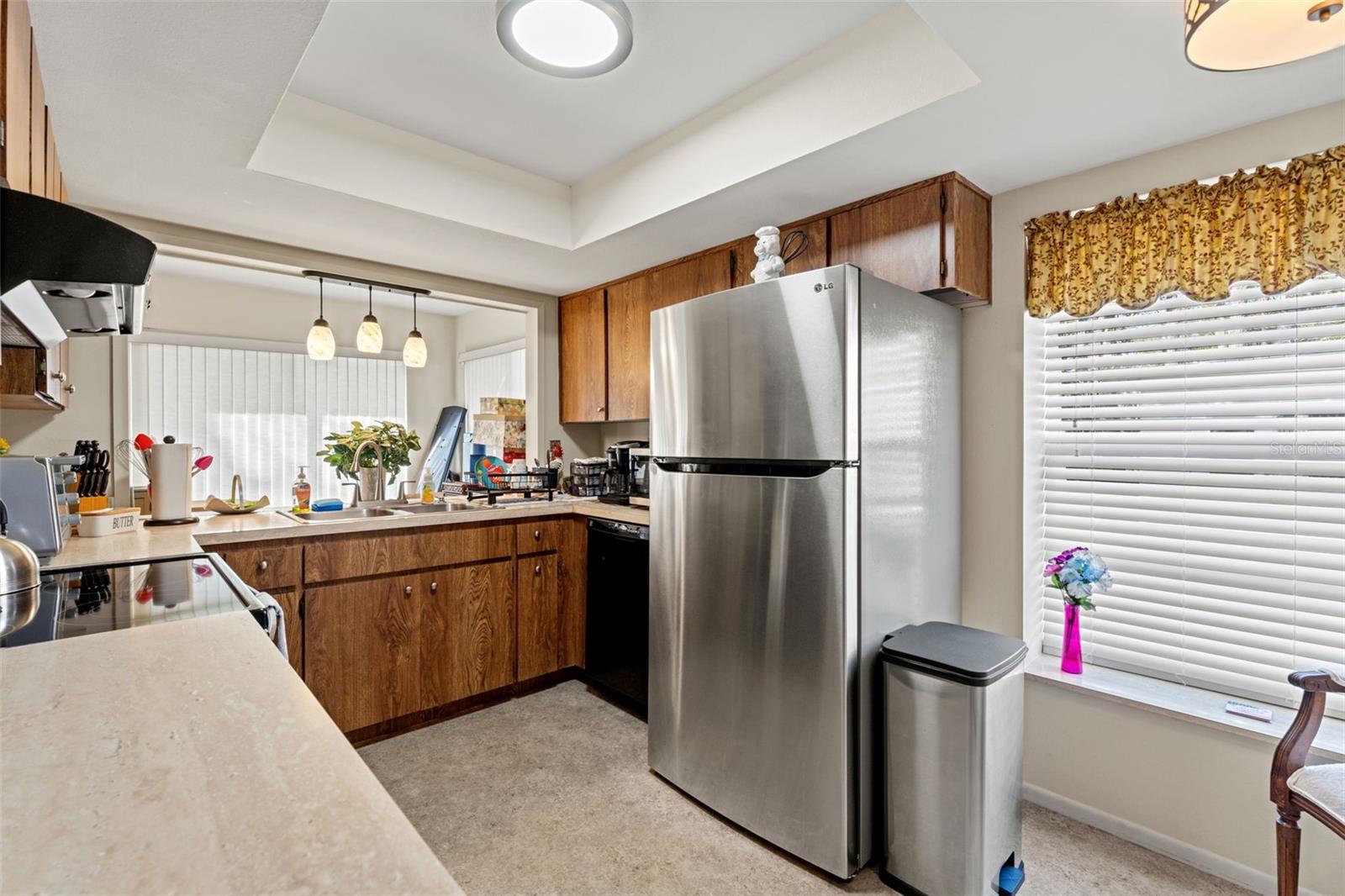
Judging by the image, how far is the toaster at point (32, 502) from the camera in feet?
5.79

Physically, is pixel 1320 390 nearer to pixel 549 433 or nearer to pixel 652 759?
pixel 652 759

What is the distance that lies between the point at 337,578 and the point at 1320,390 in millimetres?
3467

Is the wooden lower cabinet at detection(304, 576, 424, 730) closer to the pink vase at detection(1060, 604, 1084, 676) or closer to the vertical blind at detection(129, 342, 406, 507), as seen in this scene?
the pink vase at detection(1060, 604, 1084, 676)

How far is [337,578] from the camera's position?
2.58 meters

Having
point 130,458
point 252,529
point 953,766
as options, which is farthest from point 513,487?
point 953,766

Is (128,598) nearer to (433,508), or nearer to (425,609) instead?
(425,609)

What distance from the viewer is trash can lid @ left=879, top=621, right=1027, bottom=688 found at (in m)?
1.67

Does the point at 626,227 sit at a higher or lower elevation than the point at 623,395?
higher

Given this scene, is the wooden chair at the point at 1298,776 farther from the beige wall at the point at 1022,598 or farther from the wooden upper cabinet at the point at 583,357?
the wooden upper cabinet at the point at 583,357

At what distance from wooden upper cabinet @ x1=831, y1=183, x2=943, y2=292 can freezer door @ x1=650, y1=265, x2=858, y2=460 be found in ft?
1.80

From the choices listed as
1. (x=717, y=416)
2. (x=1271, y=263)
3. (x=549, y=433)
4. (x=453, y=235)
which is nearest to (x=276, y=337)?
(x=549, y=433)

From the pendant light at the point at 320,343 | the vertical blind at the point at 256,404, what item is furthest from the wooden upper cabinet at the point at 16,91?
→ the vertical blind at the point at 256,404

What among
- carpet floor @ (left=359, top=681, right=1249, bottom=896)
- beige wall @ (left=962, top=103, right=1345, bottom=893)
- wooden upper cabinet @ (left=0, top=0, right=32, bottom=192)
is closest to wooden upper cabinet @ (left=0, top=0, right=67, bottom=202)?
wooden upper cabinet @ (left=0, top=0, right=32, bottom=192)

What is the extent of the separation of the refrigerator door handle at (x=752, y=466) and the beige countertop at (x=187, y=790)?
1.40 m
